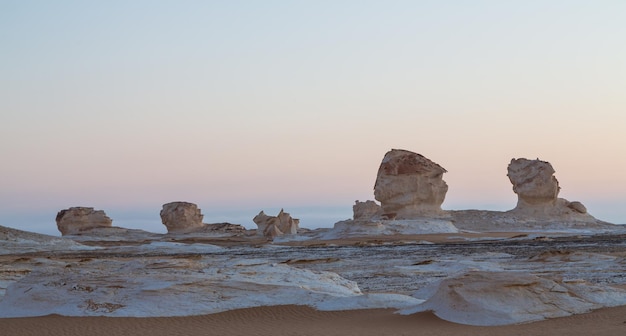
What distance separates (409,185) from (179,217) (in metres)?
28.7

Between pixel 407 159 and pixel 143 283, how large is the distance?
4752 centimetres

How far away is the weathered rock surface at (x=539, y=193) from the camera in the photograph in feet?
211

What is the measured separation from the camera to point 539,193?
212 ft

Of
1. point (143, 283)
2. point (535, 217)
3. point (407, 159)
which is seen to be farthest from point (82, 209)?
point (143, 283)

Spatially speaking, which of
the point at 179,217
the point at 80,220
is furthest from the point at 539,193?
the point at 80,220

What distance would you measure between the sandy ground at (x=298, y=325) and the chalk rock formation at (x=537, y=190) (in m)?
51.4

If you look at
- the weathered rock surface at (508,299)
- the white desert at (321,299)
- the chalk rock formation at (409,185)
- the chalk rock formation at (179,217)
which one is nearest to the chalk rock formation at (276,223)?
the chalk rock formation at (409,185)

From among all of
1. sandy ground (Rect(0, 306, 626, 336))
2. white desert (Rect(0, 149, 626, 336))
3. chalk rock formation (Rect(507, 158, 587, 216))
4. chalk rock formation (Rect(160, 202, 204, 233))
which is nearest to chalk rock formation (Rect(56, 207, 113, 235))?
chalk rock formation (Rect(160, 202, 204, 233))

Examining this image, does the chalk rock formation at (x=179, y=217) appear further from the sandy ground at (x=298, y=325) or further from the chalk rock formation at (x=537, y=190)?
the sandy ground at (x=298, y=325)

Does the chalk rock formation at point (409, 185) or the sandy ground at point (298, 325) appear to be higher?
the chalk rock formation at point (409, 185)

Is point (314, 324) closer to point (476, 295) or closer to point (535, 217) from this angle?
point (476, 295)

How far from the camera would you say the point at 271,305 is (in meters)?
16.1

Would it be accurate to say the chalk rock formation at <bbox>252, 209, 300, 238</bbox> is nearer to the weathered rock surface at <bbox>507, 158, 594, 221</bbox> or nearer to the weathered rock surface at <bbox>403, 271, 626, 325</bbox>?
the weathered rock surface at <bbox>507, 158, 594, 221</bbox>

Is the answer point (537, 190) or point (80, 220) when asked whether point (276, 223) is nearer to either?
point (80, 220)
